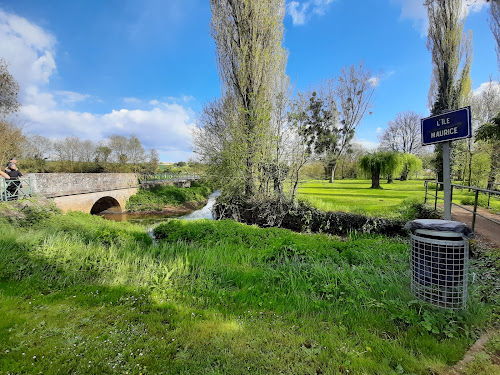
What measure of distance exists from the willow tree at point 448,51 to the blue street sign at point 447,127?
16931 millimetres

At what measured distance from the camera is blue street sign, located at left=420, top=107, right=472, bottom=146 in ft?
9.30

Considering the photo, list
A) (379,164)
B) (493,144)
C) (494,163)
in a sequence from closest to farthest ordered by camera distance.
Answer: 1. (493,144)
2. (494,163)
3. (379,164)

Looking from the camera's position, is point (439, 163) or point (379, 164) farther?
point (379, 164)

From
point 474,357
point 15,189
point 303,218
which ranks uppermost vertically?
point 15,189

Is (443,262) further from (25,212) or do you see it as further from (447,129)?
(25,212)

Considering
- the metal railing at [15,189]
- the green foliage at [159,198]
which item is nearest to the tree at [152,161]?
the green foliage at [159,198]

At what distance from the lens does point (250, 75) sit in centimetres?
980

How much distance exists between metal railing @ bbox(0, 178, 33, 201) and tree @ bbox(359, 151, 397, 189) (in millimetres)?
21617

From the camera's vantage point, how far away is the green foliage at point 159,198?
21203 millimetres

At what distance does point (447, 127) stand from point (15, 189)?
15.5m

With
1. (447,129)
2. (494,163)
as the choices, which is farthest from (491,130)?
(494,163)

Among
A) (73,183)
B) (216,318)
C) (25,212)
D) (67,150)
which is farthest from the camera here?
(67,150)

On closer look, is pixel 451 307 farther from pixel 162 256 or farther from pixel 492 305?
pixel 162 256

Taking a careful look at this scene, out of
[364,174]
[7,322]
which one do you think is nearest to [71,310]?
[7,322]
